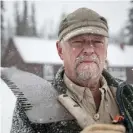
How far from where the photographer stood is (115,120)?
224 cm

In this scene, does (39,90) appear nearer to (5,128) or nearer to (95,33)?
(95,33)

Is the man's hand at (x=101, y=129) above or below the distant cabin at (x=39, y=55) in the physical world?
above

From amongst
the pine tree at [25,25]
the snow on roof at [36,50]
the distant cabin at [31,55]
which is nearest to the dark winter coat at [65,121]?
the distant cabin at [31,55]

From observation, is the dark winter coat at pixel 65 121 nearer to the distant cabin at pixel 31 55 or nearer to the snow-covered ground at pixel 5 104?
the snow-covered ground at pixel 5 104

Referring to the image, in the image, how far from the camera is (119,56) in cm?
3706

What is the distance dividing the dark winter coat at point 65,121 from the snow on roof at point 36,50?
102ft

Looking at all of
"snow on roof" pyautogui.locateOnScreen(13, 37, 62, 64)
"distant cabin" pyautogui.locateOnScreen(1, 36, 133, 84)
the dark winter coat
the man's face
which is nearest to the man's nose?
the man's face

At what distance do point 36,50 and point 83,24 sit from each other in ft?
118

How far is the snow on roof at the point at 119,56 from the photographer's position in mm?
35162

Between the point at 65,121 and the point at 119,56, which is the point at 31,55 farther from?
the point at 65,121

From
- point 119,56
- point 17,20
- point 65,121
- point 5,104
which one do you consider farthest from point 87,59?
point 17,20

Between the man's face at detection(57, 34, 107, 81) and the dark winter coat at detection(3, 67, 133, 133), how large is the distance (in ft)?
0.51

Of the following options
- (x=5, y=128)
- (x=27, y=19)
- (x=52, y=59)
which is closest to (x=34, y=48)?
(x=52, y=59)

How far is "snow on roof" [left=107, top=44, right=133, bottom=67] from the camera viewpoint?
35.2 meters
